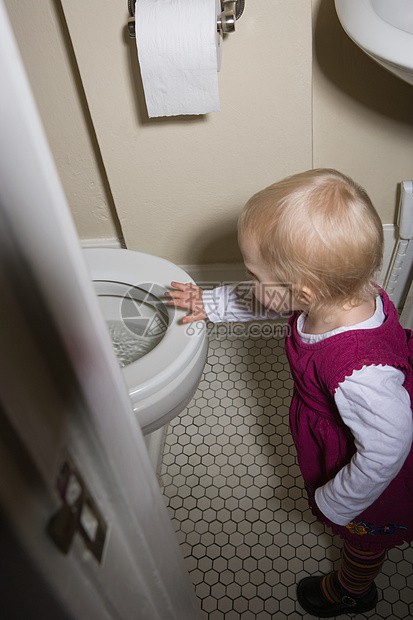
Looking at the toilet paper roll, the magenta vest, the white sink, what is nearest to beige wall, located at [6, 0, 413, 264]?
the toilet paper roll

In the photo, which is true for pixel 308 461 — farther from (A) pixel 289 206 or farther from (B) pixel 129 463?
(B) pixel 129 463

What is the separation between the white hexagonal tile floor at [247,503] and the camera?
0.93m

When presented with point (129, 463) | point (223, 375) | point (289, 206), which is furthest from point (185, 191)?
point (129, 463)

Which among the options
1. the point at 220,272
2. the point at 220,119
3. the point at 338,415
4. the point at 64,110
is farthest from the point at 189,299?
the point at 64,110

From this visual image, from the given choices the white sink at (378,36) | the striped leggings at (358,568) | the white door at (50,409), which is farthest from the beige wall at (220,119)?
the white door at (50,409)

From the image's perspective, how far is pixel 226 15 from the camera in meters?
0.86

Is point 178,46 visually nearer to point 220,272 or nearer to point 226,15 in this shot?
point 226,15

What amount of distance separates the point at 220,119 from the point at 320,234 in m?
0.58

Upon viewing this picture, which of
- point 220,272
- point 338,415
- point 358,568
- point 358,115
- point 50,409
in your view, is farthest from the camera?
point 220,272

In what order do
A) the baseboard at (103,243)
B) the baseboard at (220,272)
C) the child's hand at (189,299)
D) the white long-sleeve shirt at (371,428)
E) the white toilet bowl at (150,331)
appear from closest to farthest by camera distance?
the white long-sleeve shirt at (371,428), the white toilet bowl at (150,331), the child's hand at (189,299), the baseboard at (220,272), the baseboard at (103,243)

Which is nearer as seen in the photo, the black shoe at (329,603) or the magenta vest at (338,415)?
the magenta vest at (338,415)

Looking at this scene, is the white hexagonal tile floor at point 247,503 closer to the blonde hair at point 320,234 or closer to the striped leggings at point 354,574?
the striped leggings at point 354,574

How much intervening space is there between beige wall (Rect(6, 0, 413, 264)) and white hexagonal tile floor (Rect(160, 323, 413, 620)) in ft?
1.30

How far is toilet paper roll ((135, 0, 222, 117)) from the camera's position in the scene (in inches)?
33.7
